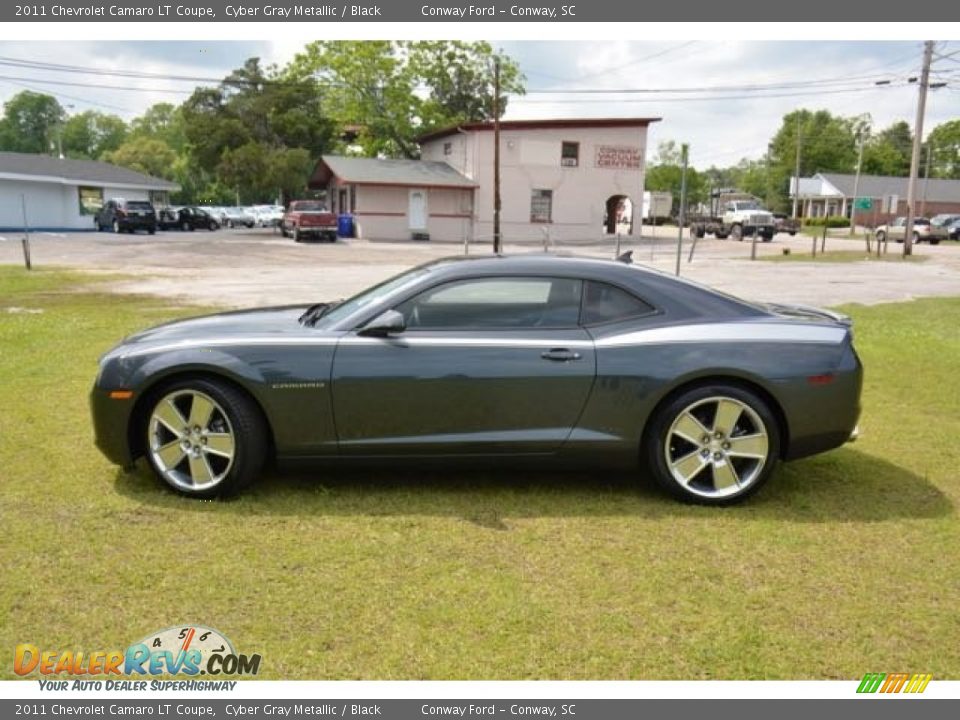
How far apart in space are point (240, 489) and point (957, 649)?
356cm

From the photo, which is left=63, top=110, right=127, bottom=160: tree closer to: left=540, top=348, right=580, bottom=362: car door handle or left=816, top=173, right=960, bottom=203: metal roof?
left=816, top=173, right=960, bottom=203: metal roof

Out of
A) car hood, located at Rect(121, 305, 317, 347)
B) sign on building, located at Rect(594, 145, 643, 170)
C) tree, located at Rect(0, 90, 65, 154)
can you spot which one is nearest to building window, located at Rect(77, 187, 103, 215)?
sign on building, located at Rect(594, 145, 643, 170)

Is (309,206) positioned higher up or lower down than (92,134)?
lower down

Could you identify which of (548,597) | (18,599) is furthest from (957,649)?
(18,599)

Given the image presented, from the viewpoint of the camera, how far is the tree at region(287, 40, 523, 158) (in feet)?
178

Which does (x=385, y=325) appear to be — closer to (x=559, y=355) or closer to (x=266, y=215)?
(x=559, y=355)

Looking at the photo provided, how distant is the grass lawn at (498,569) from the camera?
3121mm

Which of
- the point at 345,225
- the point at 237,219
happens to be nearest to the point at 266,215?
the point at 237,219

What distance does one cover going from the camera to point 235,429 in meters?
4.50

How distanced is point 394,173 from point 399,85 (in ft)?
45.0

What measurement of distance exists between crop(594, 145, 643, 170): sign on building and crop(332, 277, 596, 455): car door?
42535 millimetres

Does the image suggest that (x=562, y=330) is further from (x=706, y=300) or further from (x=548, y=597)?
(x=548, y=597)

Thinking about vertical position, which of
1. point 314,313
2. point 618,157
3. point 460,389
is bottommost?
point 460,389

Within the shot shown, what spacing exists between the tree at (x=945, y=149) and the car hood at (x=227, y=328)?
121491mm
